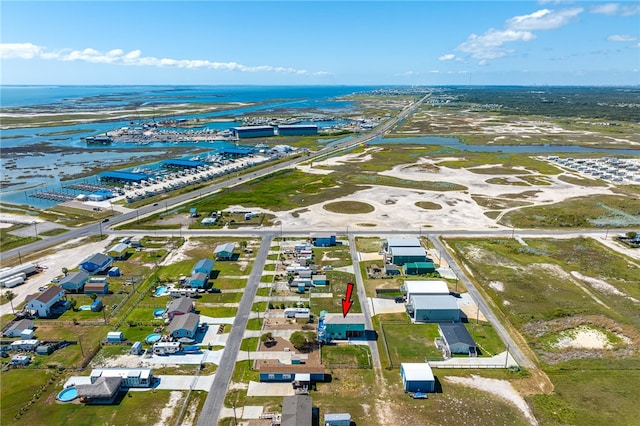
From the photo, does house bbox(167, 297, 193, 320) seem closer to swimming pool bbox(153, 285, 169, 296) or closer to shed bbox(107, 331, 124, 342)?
swimming pool bbox(153, 285, 169, 296)

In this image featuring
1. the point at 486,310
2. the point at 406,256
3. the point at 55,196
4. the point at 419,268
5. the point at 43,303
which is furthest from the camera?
the point at 55,196

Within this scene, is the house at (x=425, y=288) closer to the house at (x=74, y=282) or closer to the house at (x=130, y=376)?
the house at (x=130, y=376)

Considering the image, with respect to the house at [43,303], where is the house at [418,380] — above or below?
below

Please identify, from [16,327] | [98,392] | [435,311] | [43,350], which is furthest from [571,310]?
[16,327]

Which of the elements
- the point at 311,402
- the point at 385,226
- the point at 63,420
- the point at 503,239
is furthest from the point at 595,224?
the point at 63,420

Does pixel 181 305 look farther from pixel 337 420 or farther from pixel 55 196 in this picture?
pixel 55 196

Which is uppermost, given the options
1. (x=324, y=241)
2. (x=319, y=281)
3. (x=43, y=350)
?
(x=324, y=241)

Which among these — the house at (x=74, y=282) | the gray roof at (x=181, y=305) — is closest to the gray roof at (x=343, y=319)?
the gray roof at (x=181, y=305)
